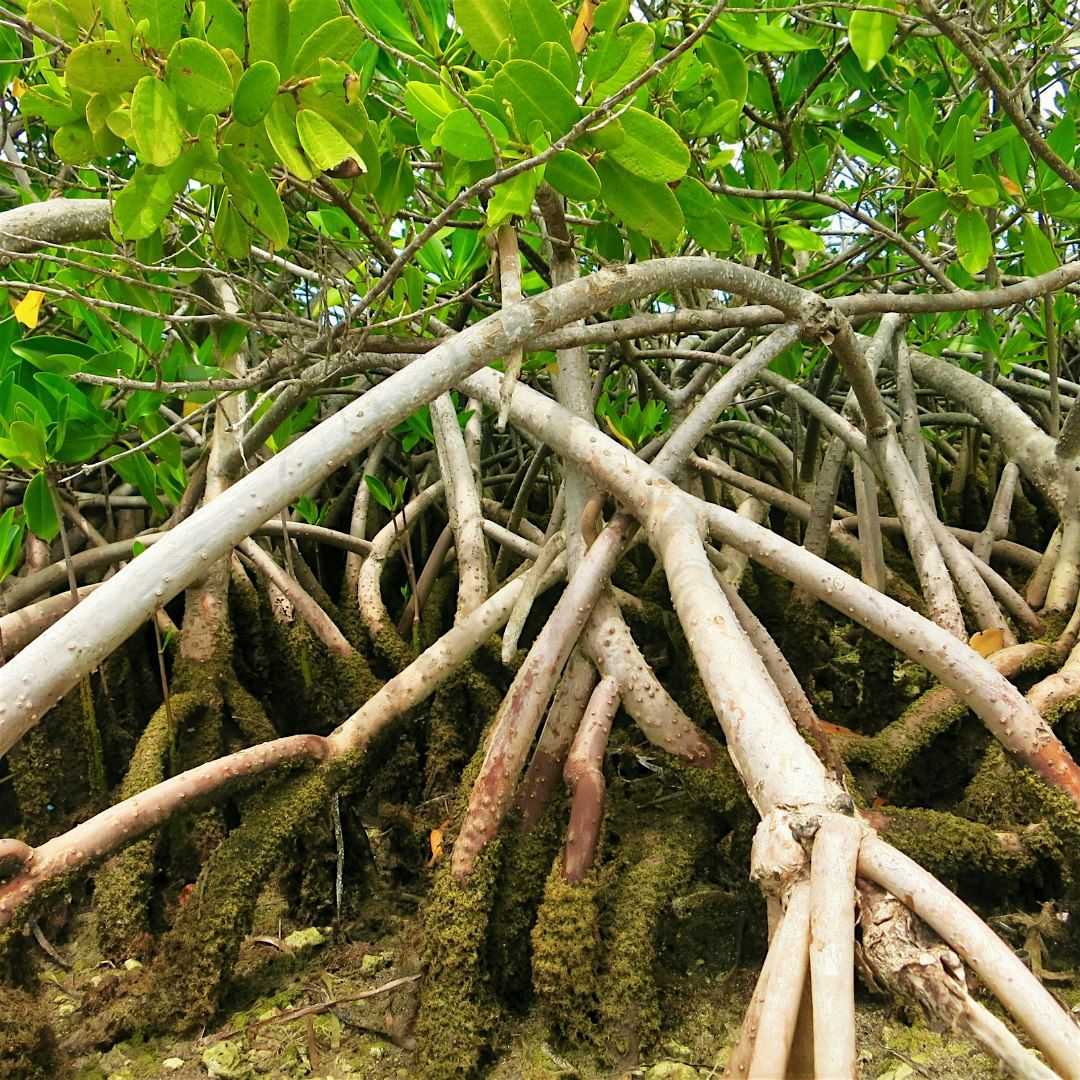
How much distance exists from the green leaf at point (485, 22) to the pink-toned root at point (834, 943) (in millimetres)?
1267

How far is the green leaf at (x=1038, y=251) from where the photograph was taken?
2004mm

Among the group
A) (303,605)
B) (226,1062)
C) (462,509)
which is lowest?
(226,1062)

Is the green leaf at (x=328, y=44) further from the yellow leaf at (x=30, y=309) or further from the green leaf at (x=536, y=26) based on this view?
the yellow leaf at (x=30, y=309)

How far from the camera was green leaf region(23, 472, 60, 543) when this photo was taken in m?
2.12

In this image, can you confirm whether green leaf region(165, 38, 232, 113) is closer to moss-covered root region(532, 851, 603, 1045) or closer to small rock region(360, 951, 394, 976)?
moss-covered root region(532, 851, 603, 1045)

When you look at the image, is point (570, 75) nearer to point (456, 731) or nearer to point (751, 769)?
point (751, 769)

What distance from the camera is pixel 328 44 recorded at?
1.22 meters

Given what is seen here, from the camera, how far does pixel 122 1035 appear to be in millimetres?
1658

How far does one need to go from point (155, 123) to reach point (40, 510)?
4.39 ft

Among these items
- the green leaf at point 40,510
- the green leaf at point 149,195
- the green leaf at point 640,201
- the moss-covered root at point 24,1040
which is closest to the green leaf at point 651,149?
the green leaf at point 640,201

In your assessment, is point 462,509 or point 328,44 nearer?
point 328,44

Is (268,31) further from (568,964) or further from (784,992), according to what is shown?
(568,964)

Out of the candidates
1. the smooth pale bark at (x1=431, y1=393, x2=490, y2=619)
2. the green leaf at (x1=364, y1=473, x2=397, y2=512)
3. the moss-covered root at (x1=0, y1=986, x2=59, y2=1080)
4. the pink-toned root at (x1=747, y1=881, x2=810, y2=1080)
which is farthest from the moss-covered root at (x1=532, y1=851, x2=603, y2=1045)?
the green leaf at (x1=364, y1=473, x2=397, y2=512)

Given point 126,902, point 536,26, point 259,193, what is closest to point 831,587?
point 536,26
